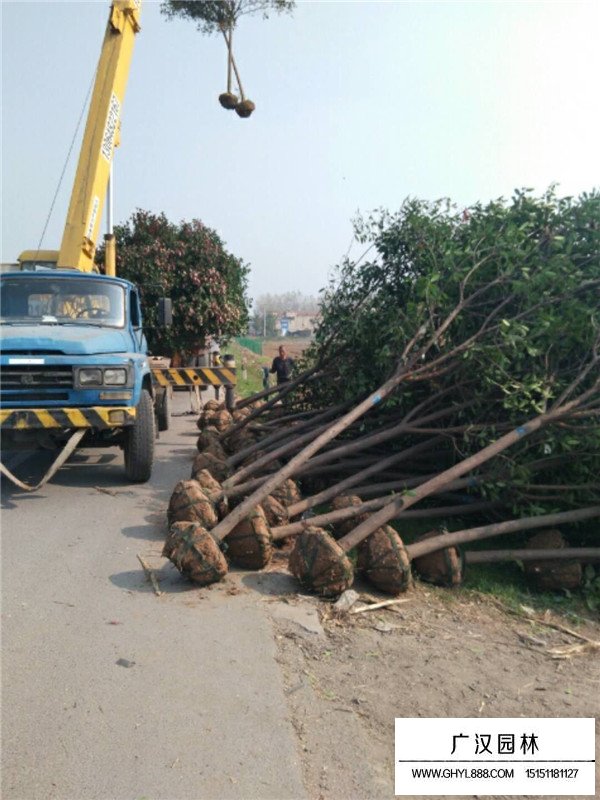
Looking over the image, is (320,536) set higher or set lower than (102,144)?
lower

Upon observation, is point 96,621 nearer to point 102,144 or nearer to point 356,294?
point 356,294

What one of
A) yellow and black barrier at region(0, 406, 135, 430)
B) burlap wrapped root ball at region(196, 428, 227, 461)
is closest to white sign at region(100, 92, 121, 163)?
burlap wrapped root ball at region(196, 428, 227, 461)

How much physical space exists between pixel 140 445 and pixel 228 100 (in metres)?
5.64

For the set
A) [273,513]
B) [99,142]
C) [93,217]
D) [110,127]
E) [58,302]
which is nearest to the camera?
[273,513]

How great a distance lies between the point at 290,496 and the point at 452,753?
3.37 meters

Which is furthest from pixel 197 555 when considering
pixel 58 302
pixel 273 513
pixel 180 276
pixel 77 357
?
pixel 180 276

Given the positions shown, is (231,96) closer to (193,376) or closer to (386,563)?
(193,376)

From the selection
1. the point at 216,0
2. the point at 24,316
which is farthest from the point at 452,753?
the point at 216,0

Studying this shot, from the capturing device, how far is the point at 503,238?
660cm

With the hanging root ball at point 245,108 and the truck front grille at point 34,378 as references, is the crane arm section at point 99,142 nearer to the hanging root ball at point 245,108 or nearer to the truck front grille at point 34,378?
the hanging root ball at point 245,108

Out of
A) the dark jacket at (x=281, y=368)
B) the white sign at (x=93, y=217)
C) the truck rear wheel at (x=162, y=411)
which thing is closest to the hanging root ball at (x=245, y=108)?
the white sign at (x=93, y=217)

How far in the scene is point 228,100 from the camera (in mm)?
10453

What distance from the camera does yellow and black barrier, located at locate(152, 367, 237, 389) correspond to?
12102mm

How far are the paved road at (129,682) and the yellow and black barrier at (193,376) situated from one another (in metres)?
5.99
